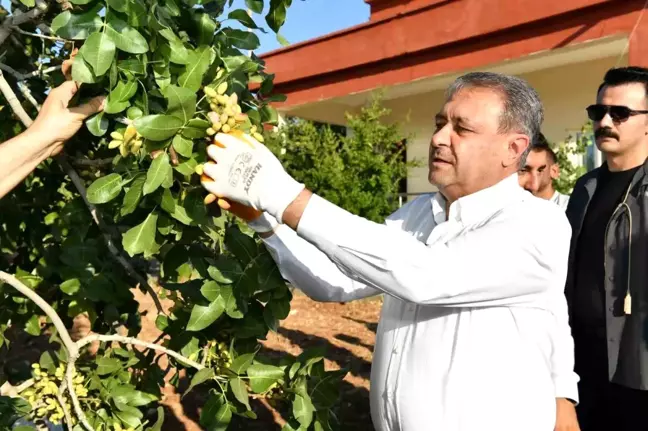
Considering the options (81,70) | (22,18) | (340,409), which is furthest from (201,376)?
(340,409)

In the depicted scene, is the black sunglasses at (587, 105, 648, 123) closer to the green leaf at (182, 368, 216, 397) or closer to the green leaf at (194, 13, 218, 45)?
the green leaf at (194, 13, 218, 45)

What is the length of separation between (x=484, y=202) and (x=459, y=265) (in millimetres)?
320

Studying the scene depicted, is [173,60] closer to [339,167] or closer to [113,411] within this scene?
[113,411]

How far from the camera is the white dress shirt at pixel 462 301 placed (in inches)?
49.8

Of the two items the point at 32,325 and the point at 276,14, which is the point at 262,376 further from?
the point at 32,325

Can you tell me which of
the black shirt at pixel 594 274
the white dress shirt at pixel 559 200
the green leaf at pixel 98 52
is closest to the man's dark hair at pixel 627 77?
the black shirt at pixel 594 274

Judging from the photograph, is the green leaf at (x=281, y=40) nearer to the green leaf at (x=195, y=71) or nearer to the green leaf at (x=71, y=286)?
the green leaf at (x=195, y=71)

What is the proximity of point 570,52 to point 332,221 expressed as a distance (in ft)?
23.9

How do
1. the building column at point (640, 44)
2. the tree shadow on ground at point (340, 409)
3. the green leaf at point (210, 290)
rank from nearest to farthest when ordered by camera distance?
1. the green leaf at point (210, 290)
2. the tree shadow on ground at point (340, 409)
3. the building column at point (640, 44)

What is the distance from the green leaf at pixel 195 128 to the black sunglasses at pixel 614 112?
76.3 inches

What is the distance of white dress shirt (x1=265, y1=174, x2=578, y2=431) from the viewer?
1264mm

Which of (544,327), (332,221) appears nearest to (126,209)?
(332,221)

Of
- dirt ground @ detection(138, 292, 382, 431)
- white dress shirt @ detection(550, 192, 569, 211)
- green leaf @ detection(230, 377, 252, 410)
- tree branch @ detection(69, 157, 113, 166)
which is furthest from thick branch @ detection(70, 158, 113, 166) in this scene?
white dress shirt @ detection(550, 192, 569, 211)

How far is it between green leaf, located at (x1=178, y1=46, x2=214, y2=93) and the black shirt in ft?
6.36
